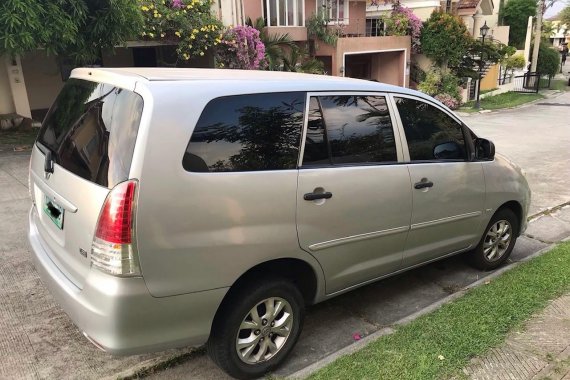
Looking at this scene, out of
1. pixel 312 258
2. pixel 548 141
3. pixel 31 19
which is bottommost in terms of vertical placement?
pixel 548 141

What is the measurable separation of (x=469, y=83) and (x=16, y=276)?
23.4 metres

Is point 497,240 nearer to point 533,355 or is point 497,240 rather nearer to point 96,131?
point 533,355

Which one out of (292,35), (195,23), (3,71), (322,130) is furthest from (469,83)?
(322,130)

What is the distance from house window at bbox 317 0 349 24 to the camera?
1831cm

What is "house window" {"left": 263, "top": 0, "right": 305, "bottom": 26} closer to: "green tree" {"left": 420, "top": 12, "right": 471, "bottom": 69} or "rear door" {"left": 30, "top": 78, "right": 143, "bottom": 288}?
"green tree" {"left": 420, "top": 12, "right": 471, "bottom": 69}

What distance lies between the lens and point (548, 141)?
12.5 metres

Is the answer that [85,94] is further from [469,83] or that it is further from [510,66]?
[510,66]

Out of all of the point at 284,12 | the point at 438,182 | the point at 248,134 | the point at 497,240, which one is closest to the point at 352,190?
the point at 248,134

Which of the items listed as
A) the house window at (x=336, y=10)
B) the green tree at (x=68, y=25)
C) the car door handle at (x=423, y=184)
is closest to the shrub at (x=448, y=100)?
the house window at (x=336, y=10)

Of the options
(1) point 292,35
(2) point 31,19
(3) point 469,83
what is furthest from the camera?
(3) point 469,83

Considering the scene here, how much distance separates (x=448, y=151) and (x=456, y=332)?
4.73ft

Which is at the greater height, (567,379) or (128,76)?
(128,76)

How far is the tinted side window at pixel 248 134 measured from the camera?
2527mm

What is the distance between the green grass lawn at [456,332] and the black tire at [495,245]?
0.28 meters
